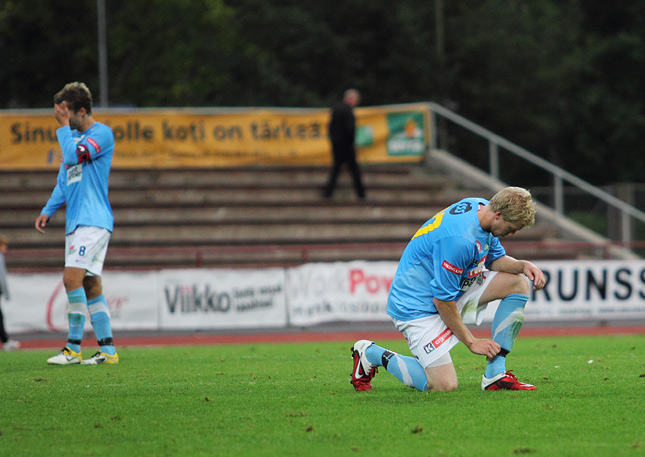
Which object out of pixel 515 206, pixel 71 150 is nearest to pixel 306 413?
pixel 515 206

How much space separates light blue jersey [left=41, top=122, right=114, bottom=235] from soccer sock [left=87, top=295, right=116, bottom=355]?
690mm

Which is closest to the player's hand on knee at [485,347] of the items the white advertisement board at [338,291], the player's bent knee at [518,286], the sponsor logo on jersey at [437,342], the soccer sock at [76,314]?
the sponsor logo on jersey at [437,342]

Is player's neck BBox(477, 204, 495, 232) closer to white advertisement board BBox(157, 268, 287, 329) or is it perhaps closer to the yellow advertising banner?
white advertisement board BBox(157, 268, 287, 329)

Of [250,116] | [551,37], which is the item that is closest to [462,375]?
[250,116]

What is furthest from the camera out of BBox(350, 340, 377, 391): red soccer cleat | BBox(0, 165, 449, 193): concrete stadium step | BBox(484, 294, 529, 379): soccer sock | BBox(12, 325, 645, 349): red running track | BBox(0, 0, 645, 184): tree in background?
BBox(0, 0, 645, 184): tree in background

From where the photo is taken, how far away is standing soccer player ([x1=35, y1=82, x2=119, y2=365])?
26.6 ft

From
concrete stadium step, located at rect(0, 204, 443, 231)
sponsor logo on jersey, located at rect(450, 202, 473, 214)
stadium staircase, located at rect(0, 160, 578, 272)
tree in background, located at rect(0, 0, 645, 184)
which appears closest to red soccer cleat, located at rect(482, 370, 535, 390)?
sponsor logo on jersey, located at rect(450, 202, 473, 214)

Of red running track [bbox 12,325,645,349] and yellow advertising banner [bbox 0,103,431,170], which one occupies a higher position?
yellow advertising banner [bbox 0,103,431,170]

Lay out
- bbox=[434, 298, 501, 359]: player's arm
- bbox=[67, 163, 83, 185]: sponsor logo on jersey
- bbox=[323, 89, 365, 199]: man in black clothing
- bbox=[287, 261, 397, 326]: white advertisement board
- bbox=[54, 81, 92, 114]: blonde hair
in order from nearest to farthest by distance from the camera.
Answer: bbox=[434, 298, 501, 359]: player's arm
bbox=[54, 81, 92, 114]: blonde hair
bbox=[67, 163, 83, 185]: sponsor logo on jersey
bbox=[287, 261, 397, 326]: white advertisement board
bbox=[323, 89, 365, 199]: man in black clothing

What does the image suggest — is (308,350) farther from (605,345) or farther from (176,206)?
(176,206)

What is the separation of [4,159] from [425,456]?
18467mm

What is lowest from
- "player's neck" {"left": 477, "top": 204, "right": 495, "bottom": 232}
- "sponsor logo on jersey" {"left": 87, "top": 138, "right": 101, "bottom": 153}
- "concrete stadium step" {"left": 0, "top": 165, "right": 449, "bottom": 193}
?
"player's neck" {"left": 477, "top": 204, "right": 495, "bottom": 232}

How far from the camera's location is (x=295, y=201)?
2011 centimetres

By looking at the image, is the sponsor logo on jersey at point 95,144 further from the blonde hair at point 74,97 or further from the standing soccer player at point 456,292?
the standing soccer player at point 456,292
